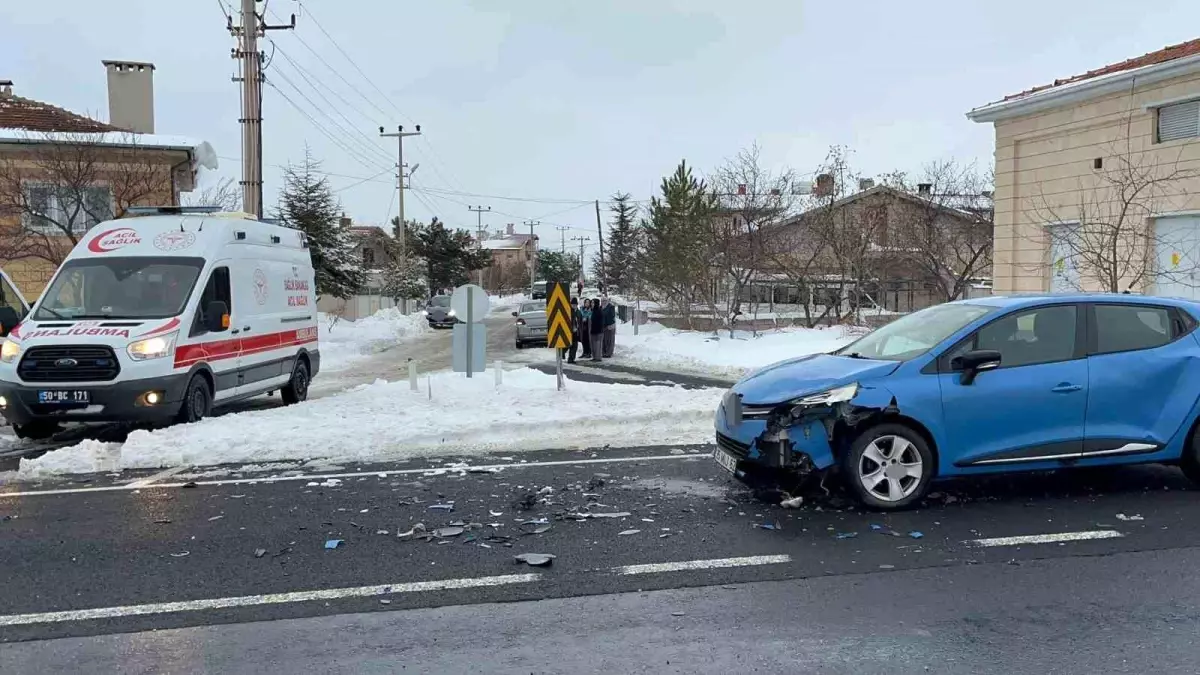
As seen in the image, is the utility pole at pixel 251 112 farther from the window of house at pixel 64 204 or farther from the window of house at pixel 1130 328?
the window of house at pixel 1130 328

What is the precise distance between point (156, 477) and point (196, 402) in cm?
239

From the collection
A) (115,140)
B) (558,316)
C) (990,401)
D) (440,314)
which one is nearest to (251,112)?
(115,140)

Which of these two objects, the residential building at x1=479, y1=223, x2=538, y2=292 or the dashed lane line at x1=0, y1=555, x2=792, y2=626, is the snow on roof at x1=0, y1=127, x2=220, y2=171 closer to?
the dashed lane line at x1=0, y1=555, x2=792, y2=626

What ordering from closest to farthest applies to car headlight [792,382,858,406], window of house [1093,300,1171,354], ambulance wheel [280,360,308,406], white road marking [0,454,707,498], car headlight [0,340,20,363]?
car headlight [792,382,858,406]
window of house [1093,300,1171,354]
white road marking [0,454,707,498]
car headlight [0,340,20,363]
ambulance wheel [280,360,308,406]

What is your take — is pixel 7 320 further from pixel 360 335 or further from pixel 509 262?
pixel 509 262

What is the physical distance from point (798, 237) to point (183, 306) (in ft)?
67.0

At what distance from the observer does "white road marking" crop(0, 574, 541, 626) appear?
4.31m

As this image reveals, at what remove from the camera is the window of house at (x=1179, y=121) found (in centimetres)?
1519

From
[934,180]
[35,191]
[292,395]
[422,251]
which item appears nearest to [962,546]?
[292,395]

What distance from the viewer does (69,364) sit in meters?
8.91

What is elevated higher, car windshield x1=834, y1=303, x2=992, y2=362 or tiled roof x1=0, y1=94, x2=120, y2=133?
tiled roof x1=0, y1=94, x2=120, y2=133

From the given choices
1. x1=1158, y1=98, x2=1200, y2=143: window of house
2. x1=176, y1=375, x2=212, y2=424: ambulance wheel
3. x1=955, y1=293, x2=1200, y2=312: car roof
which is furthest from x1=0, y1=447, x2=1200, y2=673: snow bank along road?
x1=1158, y1=98, x2=1200, y2=143: window of house

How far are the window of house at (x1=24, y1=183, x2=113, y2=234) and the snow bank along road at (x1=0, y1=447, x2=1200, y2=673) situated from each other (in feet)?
45.4

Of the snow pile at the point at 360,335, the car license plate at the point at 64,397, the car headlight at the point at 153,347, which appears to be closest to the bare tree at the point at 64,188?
the snow pile at the point at 360,335
